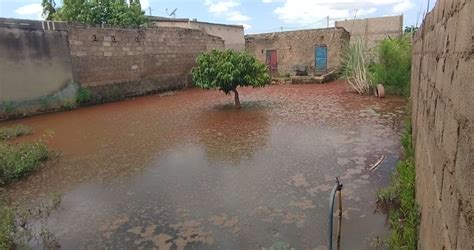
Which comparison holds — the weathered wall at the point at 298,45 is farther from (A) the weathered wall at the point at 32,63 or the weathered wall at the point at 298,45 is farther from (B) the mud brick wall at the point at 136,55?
(A) the weathered wall at the point at 32,63

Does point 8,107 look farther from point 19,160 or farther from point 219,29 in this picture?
point 219,29

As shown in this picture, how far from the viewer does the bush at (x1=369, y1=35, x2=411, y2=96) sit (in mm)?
9508

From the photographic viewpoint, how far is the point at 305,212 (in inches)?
124

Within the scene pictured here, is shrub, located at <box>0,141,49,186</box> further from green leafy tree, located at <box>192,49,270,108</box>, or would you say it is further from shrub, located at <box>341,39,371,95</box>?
shrub, located at <box>341,39,371,95</box>

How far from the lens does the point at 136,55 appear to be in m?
12.4

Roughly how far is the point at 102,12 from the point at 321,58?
11652 millimetres

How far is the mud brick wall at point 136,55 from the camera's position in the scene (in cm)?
1062

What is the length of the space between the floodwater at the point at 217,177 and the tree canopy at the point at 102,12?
10.4m

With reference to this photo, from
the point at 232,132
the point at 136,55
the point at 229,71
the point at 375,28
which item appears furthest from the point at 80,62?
the point at 375,28

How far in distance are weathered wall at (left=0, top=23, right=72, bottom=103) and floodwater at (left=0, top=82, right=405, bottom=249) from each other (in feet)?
4.29

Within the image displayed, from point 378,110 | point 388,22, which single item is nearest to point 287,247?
point 378,110

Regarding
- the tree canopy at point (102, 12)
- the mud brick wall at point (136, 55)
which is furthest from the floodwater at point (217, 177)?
the tree canopy at point (102, 12)

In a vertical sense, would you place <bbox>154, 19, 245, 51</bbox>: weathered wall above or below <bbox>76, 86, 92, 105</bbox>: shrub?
above

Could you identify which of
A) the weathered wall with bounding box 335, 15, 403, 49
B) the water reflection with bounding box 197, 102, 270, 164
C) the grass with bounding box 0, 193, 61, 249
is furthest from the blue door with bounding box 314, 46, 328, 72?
the grass with bounding box 0, 193, 61, 249
